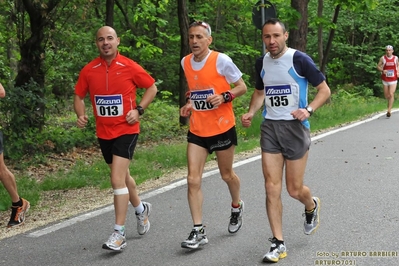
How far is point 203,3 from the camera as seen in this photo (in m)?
22.0

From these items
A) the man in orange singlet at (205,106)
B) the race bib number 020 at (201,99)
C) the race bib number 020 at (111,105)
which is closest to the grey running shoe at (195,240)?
the man in orange singlet at (205,106)

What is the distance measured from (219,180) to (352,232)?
3.21 metres

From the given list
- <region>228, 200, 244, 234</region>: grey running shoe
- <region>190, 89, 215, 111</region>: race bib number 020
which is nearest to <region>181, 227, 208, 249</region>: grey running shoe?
<region>228, 200, 244, 234</region>: grey running shoe

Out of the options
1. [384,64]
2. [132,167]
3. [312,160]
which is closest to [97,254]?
[132,167]

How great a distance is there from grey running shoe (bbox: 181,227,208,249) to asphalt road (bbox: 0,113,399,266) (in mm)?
58

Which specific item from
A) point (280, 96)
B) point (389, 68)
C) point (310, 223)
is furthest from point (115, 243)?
point (389, 68)

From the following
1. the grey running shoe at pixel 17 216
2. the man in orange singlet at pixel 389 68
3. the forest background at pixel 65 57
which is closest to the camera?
A: the grey running shoe at pixel 17 216

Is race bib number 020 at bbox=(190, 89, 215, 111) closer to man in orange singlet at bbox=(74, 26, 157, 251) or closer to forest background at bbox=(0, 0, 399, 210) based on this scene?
man in orange singlet at bbox=(74, 26, 157, 251)

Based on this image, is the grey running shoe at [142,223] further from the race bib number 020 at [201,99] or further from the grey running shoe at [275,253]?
the grey running shoe at [275,253]

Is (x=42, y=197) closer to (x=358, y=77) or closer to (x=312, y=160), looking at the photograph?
Result: (x=312, y=160)

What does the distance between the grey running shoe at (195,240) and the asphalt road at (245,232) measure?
0.19 feet

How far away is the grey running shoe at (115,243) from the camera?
5.86 metres

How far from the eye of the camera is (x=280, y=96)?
5844 millimetres

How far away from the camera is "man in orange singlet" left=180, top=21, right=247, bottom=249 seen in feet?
20.2
